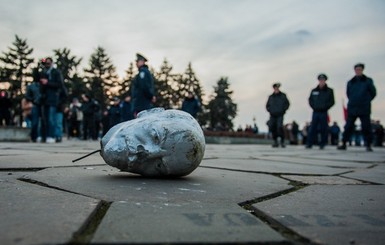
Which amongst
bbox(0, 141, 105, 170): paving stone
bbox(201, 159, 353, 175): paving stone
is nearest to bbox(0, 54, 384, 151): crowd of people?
bbox(0, 141, 105, 170): paving stone

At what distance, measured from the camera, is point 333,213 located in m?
1.37

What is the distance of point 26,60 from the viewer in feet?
170

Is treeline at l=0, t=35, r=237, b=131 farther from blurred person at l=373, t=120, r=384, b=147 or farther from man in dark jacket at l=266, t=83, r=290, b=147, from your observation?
man in dark jacket at l=266, t=83, r=290, b=147

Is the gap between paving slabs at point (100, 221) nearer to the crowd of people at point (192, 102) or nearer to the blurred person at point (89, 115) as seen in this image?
the crowd of people at point (192, 102)

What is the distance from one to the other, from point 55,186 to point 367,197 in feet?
4.65

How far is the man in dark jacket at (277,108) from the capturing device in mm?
9812

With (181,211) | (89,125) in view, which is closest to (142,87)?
(181,211)

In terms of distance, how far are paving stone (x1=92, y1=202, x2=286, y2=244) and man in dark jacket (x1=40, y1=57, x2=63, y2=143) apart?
7591 mm

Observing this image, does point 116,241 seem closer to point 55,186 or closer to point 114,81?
point 55,186

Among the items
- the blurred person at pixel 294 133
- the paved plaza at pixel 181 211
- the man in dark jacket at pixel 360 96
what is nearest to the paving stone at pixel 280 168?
the paved plaza at pixel 181 211

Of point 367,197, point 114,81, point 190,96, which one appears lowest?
point 367,197

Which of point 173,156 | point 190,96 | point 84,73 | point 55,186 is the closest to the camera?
point 55,186

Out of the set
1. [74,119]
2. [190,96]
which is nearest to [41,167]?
[190,96]

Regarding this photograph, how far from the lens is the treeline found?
5191 centimetres
